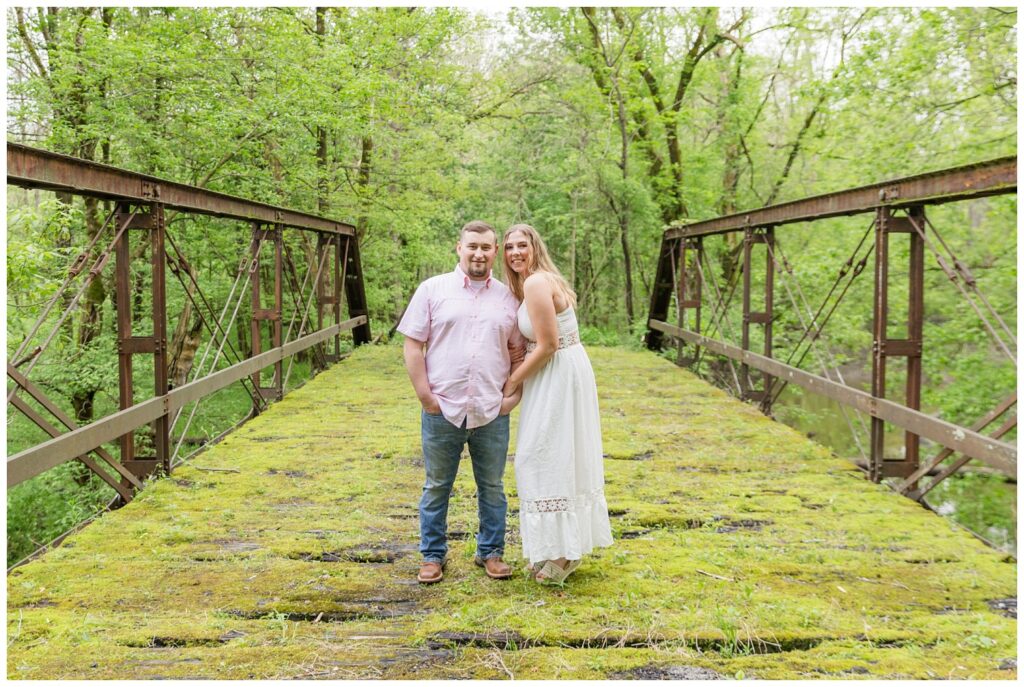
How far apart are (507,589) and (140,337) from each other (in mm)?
3259

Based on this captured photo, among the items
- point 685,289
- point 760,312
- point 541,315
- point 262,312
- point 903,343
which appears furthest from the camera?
point 685,289

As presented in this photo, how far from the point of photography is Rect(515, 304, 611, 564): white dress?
12.4 feet

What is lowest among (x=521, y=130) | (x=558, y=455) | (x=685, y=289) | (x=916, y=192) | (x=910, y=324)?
(x=558, y=455)

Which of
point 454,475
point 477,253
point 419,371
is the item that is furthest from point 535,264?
point 454,475

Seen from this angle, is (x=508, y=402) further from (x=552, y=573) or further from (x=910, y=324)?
(x=910, y=324)

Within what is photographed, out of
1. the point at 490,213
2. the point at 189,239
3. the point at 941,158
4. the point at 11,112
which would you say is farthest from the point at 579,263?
the point at 11,112

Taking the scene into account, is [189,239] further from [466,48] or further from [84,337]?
[466,48]

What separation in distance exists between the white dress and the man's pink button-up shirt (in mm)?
148

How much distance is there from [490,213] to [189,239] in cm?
906

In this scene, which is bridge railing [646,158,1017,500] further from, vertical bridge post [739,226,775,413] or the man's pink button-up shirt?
the man's pink button-up shirt

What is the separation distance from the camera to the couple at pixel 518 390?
149 inches

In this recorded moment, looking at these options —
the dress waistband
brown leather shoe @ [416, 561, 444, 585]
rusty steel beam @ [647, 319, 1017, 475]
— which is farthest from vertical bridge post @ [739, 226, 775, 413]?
brown leather shoe @ [416, 561, 444, 585]

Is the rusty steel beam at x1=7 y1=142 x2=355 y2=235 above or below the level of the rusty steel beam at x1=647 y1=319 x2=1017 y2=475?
above

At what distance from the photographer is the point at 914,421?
5.37m
